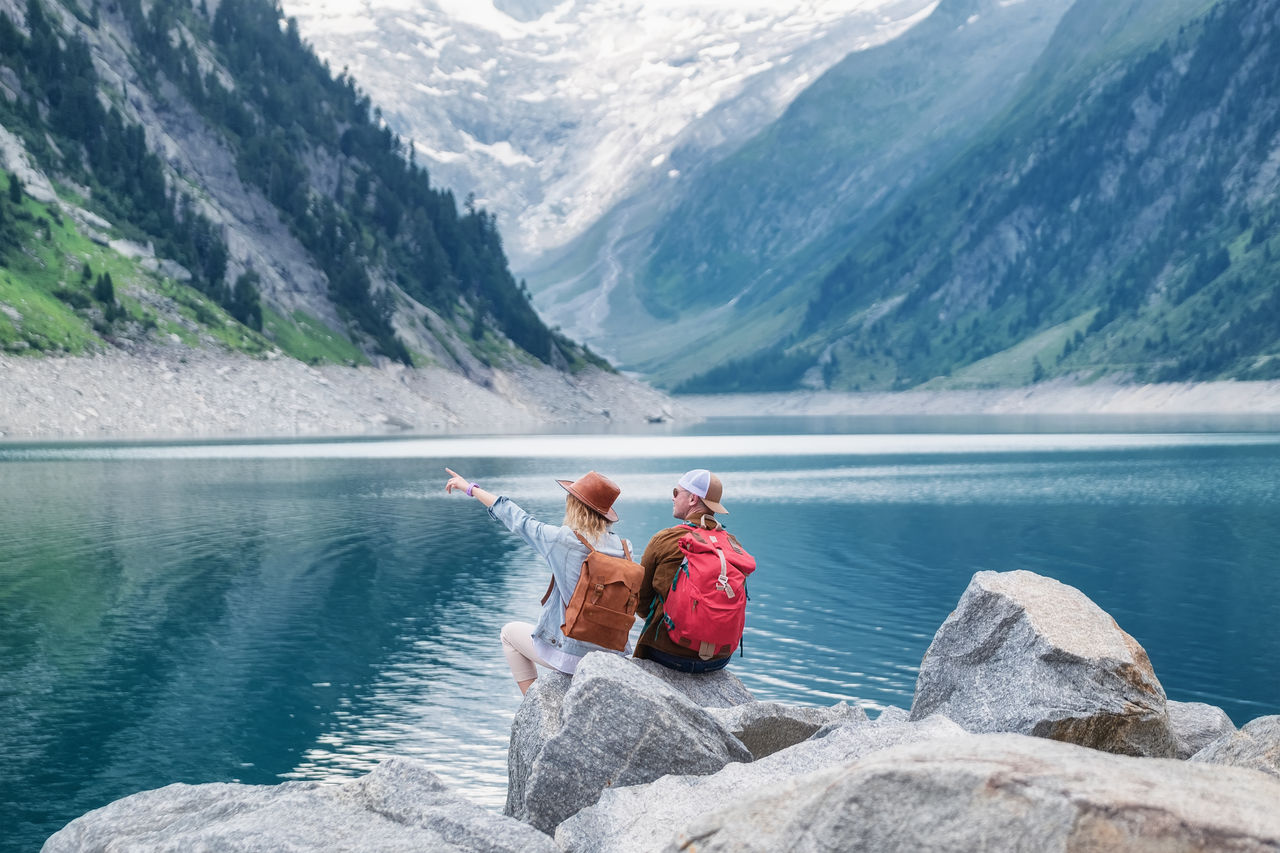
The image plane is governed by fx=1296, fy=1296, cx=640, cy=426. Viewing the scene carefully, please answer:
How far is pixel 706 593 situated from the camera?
15.6 m

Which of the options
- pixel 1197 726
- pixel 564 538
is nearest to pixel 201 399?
pixel 564 538

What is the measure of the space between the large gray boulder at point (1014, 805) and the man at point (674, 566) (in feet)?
22.2

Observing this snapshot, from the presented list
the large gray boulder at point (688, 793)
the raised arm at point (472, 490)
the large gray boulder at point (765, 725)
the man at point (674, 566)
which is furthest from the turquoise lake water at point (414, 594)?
the large gray boulder at point (688, 793)

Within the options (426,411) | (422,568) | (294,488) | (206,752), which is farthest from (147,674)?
(426,411)

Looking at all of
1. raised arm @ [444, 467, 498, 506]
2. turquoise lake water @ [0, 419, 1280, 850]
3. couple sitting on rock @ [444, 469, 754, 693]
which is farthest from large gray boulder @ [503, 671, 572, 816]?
turquoise lake water @ [0, 419, 1280, 850]

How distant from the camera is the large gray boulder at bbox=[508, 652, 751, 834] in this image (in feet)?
44.4

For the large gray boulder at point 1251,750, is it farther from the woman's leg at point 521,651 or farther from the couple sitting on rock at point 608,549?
the woman's leg at point 521,651

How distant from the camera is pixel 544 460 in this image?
107 meters

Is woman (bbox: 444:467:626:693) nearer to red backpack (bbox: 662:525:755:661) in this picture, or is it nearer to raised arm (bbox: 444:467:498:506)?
raised arm (bbox: 444:467:498:506)

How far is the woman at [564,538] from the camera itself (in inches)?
605

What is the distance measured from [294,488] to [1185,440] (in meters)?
99.5

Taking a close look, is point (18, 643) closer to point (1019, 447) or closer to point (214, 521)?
point (214, 521)

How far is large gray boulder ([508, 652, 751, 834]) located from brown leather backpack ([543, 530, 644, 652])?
5.78ft

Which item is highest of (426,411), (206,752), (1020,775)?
(1020,775)
